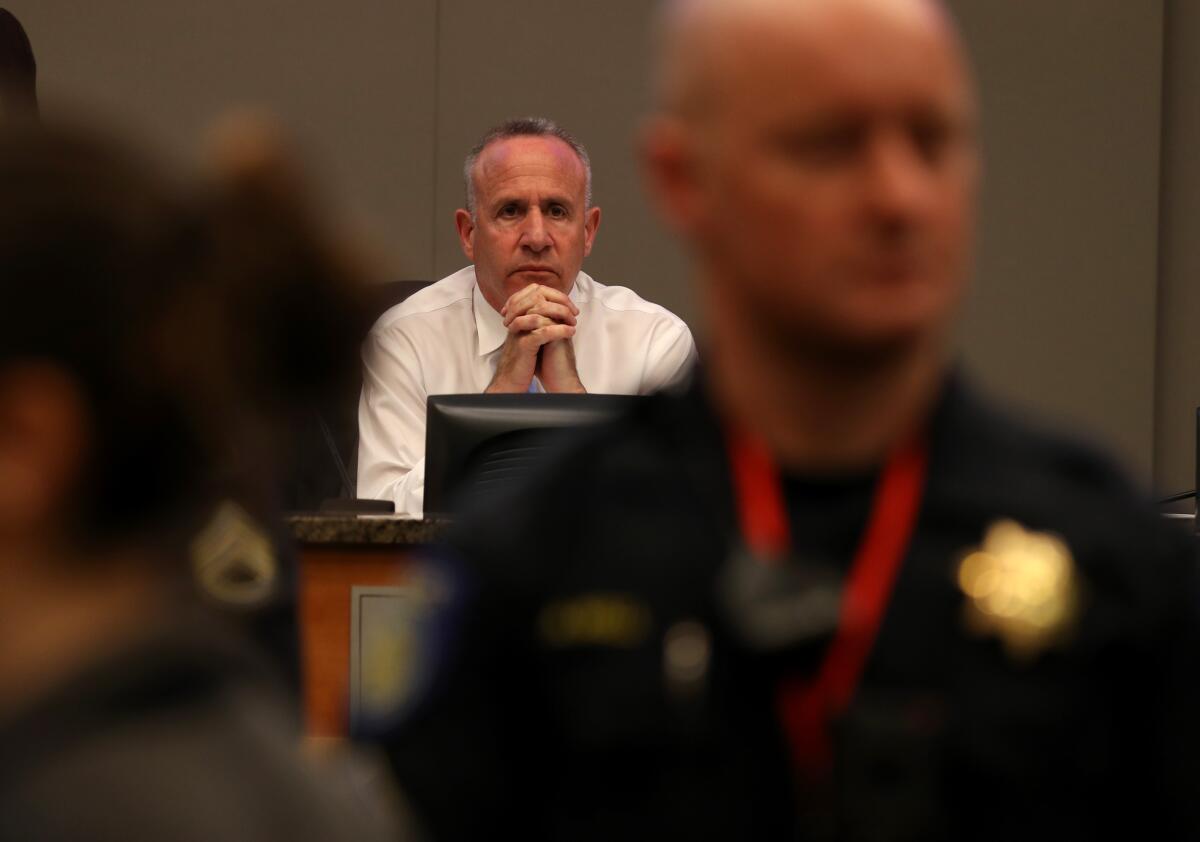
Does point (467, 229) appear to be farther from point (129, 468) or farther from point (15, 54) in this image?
point (129, 468)

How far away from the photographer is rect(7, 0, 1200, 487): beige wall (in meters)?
5.55

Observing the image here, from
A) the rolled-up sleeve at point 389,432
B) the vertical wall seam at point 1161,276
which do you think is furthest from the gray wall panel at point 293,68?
the vertical wall seam at point 1161,276

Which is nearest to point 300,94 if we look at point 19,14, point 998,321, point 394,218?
point 394,218

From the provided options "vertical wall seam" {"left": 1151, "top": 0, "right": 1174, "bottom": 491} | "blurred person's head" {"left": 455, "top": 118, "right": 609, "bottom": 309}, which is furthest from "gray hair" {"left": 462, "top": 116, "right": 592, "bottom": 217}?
"vertical wall seam" {"left": 1151, "top": 0, "right": 1174, "bottom": 491}

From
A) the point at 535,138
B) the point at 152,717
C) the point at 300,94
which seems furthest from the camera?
the point at 300,94

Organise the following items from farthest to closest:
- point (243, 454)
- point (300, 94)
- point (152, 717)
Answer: point (300, 94)
point (243, 454)
point (152, 717)

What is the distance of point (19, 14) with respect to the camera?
5.59 m

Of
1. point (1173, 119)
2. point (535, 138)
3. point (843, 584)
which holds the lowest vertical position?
point (843, 584)

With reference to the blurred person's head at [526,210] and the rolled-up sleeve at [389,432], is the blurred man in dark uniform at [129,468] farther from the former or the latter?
the blurred person's head at [526,210]

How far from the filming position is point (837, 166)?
0.80 meters

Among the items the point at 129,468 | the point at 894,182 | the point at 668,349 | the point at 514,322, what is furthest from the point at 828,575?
the point at 668,349

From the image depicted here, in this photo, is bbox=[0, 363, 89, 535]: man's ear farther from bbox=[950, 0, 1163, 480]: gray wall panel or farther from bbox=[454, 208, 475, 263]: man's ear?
bbox=[950, 0, 1163, 480]: gray wall panel

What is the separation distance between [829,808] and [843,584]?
4.0 inches

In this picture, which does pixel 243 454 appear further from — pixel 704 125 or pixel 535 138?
pixel 535 138
